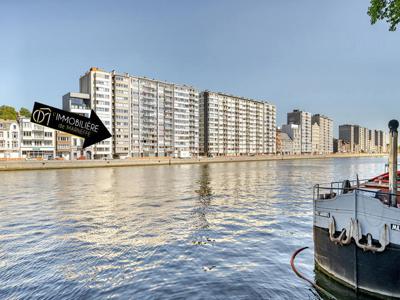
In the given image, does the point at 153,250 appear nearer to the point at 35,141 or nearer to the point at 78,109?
the point at 35,141

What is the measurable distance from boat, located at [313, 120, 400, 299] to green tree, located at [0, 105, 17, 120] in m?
142

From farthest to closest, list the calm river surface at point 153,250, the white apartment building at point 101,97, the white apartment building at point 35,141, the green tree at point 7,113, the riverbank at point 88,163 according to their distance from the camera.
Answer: the white apartment building at point 101,97 → the green tree at point 7,113 → the white apartment building at point 35,141 → the riverbank at point 88,163 → the calm river surface at point 153,250

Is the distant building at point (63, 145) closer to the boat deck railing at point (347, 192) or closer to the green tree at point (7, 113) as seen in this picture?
the green tree at point (7, 113)

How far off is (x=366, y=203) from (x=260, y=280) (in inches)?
212

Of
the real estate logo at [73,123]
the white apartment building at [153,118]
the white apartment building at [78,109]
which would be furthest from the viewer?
the white apartment building at [153,118]

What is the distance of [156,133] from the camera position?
160125 millimetres

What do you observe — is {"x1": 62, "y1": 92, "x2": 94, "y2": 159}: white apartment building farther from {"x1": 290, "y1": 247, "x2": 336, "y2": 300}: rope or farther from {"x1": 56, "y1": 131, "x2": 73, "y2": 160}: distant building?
{"x1": 290, "y1": 247, "x2": 336, "y2": 300}: rope

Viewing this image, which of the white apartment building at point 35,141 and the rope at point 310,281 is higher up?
the white apartment building at point 35,141

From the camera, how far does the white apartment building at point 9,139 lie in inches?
4158

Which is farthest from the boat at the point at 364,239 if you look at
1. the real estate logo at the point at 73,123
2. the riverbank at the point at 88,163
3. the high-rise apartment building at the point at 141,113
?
the high-rise apartment building at the point at 141,113

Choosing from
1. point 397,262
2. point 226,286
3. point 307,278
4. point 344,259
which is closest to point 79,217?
point 226,286

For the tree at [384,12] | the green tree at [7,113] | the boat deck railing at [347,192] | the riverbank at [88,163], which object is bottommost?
the riverbank at [88,163]

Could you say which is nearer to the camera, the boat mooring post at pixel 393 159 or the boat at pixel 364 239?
the boat at pixel 364 239

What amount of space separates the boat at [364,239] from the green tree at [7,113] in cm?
14188
